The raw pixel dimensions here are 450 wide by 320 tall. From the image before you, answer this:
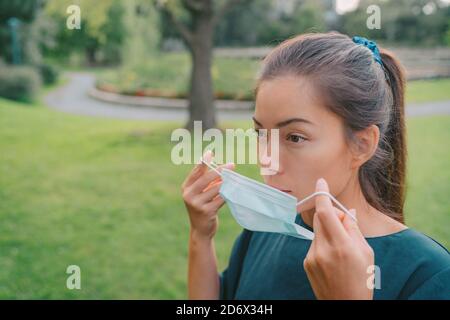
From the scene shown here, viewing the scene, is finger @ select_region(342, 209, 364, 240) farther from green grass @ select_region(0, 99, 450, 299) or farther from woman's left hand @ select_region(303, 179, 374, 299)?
green grass @ select_region(0, 99, 450, 299)

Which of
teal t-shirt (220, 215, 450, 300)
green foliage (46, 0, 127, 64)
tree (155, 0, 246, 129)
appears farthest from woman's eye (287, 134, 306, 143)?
green foliage (46, 0, 127, 64)

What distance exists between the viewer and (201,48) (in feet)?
30.1

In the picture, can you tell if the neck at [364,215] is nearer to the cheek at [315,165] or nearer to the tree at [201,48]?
the cheek at [315,165]

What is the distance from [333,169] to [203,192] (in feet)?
1.40

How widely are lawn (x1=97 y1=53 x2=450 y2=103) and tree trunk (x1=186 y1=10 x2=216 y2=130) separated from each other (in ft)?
12.7

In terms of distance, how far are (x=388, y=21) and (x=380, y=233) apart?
16.0 metres

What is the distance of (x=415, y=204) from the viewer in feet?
18.1

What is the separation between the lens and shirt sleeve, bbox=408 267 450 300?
1223 mm

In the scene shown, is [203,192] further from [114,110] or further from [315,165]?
[114,110]

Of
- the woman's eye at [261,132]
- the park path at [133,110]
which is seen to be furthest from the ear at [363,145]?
the park path at [133,110]

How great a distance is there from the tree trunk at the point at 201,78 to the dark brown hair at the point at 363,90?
→ 7.69 meters

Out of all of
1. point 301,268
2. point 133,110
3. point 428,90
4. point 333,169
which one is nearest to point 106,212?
point 301,268

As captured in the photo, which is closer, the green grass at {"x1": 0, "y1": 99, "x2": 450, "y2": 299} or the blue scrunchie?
the blue scrunchie
